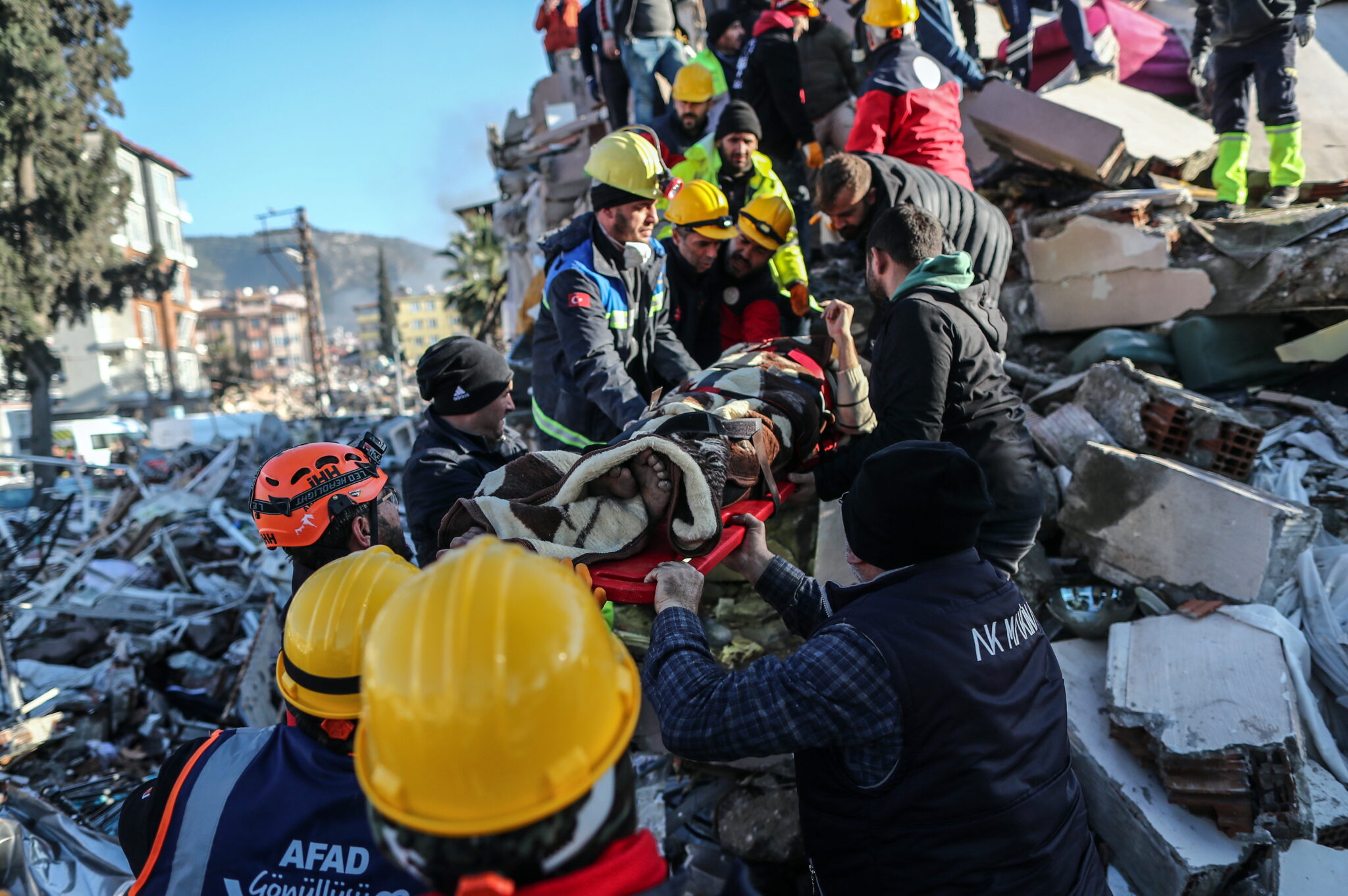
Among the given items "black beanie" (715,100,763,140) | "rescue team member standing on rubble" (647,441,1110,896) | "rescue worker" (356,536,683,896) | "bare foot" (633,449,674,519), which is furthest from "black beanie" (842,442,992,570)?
"black beanie" (715,100,763,140)

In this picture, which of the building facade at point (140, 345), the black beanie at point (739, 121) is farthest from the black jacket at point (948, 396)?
the building facade at point (140, 345)

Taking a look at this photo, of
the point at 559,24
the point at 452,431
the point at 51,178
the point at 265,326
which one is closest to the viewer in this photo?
the point at 452,431

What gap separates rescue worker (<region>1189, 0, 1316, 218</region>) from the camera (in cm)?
472

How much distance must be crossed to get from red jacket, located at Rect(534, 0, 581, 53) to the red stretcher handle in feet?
Answer: 32.6

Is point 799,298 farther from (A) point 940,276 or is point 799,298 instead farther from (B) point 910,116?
(A) point 940,276

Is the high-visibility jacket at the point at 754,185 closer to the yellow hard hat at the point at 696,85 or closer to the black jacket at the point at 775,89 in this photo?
the yellow hard hat at the point at 696,85

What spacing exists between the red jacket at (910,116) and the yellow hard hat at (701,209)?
1026 millimetres

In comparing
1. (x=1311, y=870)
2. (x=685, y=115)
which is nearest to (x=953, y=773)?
(x=1311, y=870)

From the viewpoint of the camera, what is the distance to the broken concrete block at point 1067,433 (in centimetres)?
373

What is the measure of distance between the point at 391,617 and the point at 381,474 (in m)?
1.83

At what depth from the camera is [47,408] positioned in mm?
17750

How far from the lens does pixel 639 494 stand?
2.10 meters

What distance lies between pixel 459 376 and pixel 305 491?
0.66 m

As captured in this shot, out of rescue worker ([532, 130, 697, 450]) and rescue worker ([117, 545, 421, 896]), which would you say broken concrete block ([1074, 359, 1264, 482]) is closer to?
rescue worker ([532, 130, 697, 450])
